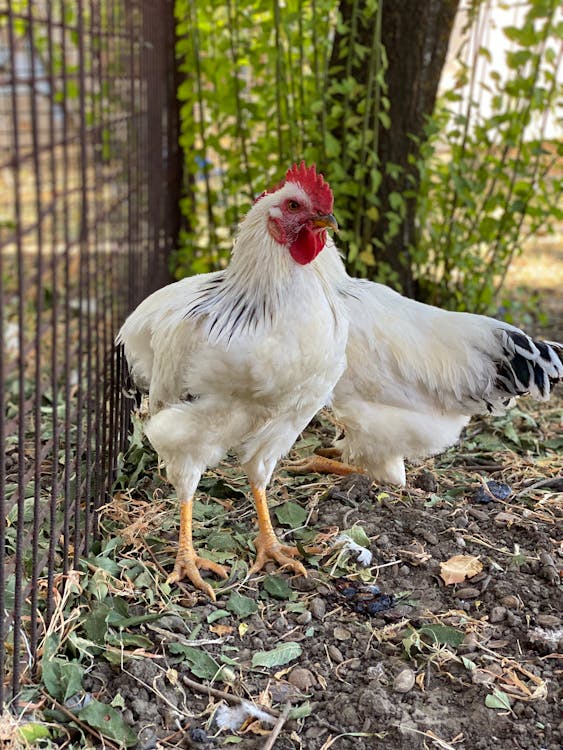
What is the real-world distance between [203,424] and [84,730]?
104 centimetres

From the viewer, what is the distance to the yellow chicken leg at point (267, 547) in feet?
9.93

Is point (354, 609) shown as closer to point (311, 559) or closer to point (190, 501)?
point (311, 559)

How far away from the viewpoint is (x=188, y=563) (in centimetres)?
296

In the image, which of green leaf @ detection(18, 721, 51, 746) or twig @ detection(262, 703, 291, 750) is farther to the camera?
twig @ detection(262, 703, 291, 750)

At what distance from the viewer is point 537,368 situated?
3258 millimetres

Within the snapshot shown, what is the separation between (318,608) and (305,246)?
4.17ft

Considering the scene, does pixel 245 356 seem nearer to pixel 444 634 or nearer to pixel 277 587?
pixel 277 587

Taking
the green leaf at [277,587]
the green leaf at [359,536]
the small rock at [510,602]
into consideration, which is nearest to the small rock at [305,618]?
the green leaf at [277,587]

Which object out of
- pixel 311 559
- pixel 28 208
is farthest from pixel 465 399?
pixel 28 208

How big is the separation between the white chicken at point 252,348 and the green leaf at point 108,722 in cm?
68

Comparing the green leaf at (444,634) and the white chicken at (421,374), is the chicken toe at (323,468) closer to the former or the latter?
the white chicken at (421,374)

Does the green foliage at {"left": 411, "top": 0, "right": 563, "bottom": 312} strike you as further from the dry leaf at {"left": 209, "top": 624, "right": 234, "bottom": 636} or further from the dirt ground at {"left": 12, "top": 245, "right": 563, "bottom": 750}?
the dry leaf at {"left": 209, "top": 624, "right": 234, "bottom": 636}

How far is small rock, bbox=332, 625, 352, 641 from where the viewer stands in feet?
8.73

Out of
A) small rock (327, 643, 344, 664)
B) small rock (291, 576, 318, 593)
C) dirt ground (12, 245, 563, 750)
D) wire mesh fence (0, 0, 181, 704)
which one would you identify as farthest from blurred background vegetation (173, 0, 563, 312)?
small rock (327, 643, 344, 664)
